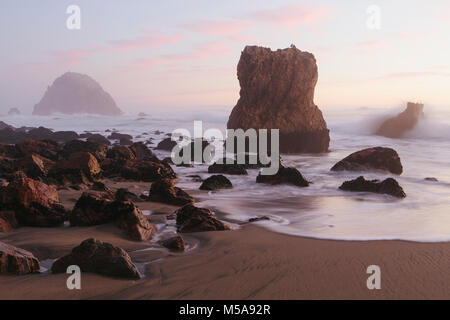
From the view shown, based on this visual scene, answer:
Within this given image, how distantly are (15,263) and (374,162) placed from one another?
41.7ft

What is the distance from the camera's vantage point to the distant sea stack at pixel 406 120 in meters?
35.2

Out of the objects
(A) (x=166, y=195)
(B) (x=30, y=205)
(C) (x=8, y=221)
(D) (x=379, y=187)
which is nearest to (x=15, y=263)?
(C) (x=8, y=221)

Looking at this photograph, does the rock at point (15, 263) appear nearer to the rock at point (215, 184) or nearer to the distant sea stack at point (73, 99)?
the rock at point (215, 184)

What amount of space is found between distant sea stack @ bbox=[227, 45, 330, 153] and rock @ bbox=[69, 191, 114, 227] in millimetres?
17503

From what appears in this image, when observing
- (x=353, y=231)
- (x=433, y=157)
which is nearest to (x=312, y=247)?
(x=353, y=231)

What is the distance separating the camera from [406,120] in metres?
35.5

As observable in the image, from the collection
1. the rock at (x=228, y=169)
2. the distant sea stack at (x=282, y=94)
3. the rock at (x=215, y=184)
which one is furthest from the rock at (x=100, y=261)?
the distant sea stack at (x=282, y=94)

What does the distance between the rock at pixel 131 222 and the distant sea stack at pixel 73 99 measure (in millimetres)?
141414

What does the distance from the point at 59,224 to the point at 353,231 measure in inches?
171

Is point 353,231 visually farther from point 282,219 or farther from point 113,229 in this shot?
point 113,229

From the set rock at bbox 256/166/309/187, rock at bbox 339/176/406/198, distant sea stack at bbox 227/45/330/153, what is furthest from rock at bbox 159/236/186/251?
distant sea stack at bbox 227/45/330/153

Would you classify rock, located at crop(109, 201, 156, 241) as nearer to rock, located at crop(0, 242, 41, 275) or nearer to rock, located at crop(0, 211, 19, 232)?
rock, located at crop(0, 211, 19, 232)

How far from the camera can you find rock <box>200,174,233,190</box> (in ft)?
35.4

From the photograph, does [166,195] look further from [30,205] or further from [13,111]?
[13,111]
